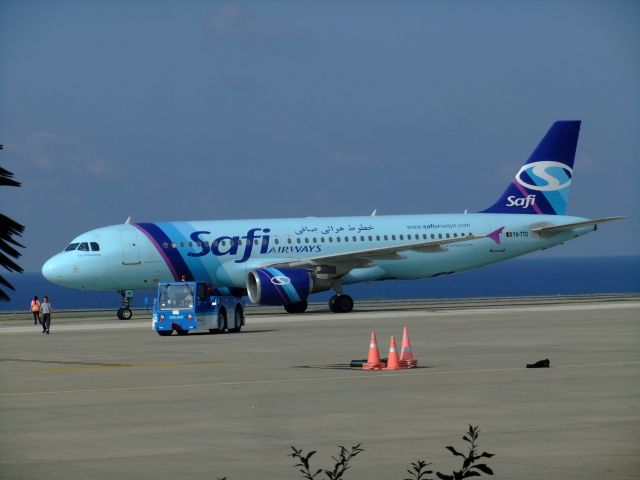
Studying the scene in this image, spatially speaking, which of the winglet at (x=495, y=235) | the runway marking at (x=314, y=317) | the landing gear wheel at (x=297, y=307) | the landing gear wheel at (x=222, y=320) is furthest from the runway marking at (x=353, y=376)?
the winglet at (x=495, y=235)

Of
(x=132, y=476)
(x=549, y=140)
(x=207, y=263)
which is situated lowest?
(x=132, y=476)

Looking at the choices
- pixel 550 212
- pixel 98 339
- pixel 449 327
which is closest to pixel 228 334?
pixel 98 339

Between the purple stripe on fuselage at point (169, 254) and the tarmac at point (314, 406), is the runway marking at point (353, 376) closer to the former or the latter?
the tarmac at point (314, 406)

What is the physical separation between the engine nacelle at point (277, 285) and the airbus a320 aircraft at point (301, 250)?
0.14ft

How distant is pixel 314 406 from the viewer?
1814cm

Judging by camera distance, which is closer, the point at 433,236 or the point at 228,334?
the point at 228,334

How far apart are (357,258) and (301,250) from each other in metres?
3.07

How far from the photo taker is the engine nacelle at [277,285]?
48562mm

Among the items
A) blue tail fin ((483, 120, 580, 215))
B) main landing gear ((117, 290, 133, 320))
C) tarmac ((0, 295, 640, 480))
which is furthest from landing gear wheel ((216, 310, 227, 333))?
blue tail fin ((483, 120, 580, 215))

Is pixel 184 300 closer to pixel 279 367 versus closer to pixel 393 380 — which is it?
pixel 279 367

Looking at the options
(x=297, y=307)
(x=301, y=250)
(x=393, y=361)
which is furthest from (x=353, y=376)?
(x=297, y=307)

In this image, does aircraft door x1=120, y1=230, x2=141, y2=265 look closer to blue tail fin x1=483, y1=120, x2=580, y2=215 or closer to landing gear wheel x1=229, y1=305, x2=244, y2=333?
landing gear wheel x1=229, y1=305, x2=244, y2=333

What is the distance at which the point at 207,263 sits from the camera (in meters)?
52.0

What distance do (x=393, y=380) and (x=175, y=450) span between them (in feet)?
28.4
